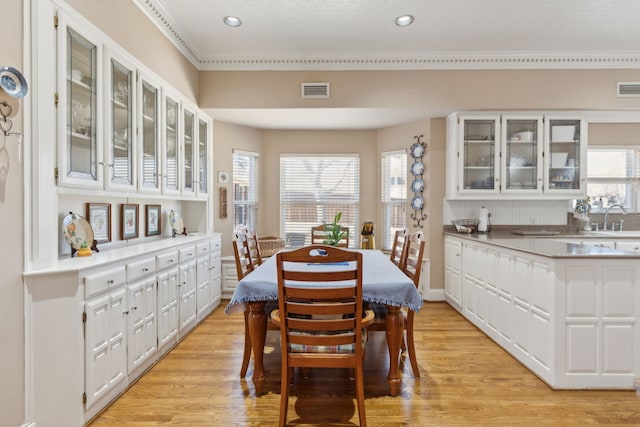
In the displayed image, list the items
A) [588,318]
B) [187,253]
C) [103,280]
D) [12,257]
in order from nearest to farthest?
[12,257], [103,280], [588,318], [187,253]

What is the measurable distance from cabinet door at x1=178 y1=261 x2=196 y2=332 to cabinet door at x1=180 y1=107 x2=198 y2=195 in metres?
0.87

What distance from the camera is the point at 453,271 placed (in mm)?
4422

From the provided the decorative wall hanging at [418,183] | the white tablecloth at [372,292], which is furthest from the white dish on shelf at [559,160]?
the white tablecloth at [372,292]

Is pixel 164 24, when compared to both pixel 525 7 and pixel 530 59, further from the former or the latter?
pixel 530 59

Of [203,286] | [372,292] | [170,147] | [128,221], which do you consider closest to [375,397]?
[372,292]

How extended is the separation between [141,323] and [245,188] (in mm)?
3013

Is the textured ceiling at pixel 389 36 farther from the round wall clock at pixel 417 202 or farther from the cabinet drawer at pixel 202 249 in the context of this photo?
the cabinet drawer at pixel 202 249

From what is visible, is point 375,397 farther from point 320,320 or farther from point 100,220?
point 100,220

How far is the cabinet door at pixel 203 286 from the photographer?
3.73 m

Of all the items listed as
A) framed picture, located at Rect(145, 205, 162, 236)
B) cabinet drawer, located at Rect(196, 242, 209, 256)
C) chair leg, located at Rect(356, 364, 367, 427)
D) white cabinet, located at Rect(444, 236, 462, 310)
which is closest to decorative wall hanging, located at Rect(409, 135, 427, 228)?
white cabinet, located at Rect(444, 236, 462, 310)

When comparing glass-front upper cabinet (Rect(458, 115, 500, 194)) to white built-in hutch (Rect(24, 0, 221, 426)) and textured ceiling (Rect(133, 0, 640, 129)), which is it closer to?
textured ceiling (Rect(133, 0, 640, 129))

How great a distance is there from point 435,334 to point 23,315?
332 cm

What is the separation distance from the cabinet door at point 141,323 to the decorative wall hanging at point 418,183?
344cm

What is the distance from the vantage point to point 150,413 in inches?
87.4
